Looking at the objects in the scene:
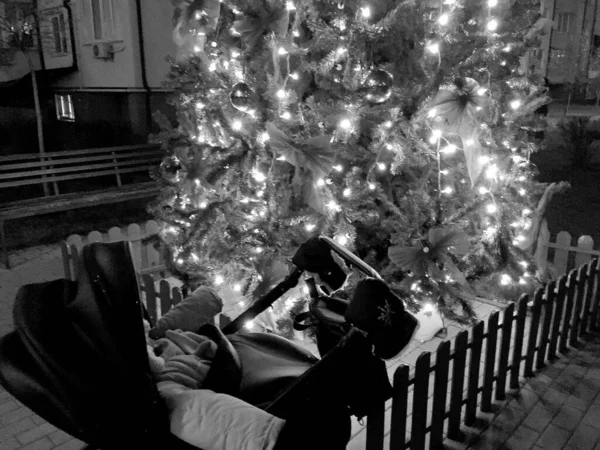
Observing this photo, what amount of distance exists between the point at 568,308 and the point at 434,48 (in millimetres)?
2502

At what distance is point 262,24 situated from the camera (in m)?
3.62

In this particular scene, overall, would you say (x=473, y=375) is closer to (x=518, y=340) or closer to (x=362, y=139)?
(x=518, y=340)

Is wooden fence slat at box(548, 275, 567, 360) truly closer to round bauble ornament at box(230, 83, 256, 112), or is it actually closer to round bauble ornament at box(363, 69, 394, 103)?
round bauble ornament at box(363, 69, 394, 103)

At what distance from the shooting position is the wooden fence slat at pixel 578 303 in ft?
14.3

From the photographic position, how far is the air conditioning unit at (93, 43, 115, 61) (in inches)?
527

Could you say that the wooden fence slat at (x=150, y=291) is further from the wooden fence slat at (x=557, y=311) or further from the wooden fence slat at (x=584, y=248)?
the wooden fence slat at (x=584, y=248)

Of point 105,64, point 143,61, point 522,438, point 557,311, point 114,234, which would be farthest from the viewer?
point 105,64

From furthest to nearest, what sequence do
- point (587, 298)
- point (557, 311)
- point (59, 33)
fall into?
point (59, 33), point (587, 298), point (557, 311)

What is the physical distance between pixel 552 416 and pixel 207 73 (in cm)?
414

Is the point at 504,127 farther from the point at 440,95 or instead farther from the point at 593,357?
the point at 593,357

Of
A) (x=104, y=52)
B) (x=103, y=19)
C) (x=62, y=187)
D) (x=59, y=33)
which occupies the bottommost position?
(x=62, y=187)

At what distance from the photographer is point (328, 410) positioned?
6.77 ft

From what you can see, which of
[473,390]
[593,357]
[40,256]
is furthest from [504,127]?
[40,256]

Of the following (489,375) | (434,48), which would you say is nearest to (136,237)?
(434,48)
